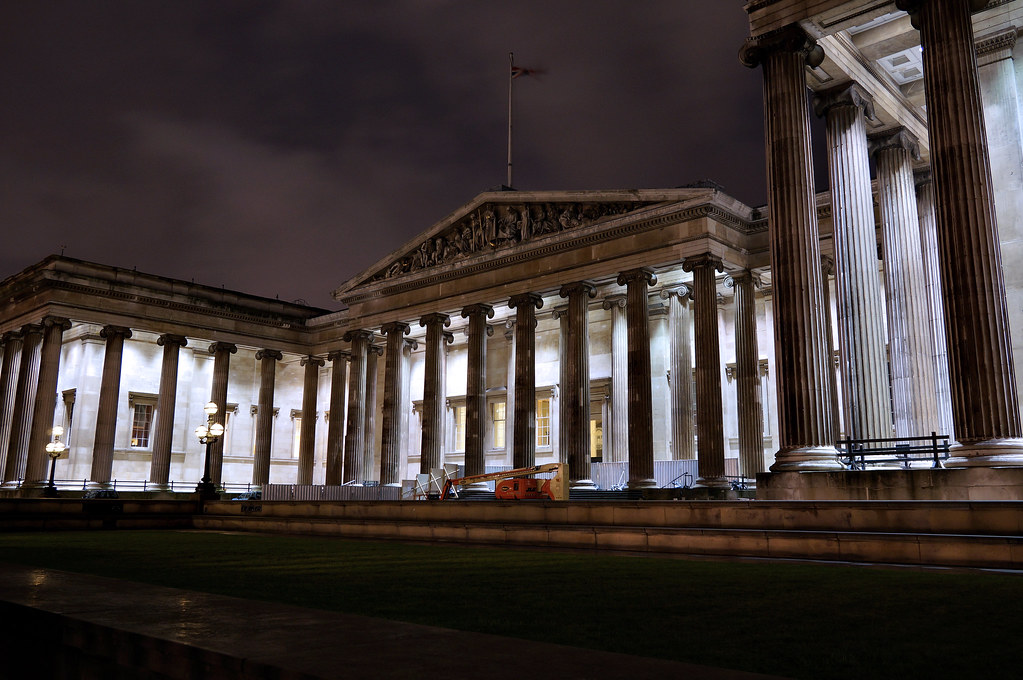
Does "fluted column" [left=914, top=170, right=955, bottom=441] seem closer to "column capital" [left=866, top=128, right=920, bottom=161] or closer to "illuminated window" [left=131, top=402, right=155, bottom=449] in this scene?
"column capital" [left=866, top=128, right=920, bottom=161]

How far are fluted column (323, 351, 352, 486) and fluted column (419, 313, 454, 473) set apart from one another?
6665 millimetres

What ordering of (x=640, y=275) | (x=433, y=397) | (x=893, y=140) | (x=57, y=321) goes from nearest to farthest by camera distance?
(x=893, y=140) → (x=640, y=275) → (x=433, y=397) → (x=57, y=321)

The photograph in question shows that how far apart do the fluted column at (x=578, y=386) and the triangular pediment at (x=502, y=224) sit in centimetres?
275

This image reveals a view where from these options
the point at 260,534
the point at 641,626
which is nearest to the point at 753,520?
the point at 641,626

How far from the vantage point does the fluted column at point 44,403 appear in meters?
41.0

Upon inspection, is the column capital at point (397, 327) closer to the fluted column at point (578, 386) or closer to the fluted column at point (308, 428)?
the fluted column at point (308, 428)

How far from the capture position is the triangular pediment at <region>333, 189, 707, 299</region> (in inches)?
1337

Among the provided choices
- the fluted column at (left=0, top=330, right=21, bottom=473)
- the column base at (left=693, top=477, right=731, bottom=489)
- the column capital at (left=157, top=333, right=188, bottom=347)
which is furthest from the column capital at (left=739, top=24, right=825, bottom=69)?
the fluted column at (left=0, top=330, right=21, bottom=473)

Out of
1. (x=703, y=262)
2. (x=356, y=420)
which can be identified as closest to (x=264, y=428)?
(x=356, y=420)

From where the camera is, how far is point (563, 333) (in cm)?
3809

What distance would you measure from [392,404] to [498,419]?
25.4 ft

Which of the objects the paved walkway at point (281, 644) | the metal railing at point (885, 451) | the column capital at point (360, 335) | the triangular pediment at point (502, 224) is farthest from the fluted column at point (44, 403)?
the paved walkway at point (281, 644)

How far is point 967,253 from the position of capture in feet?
52.1

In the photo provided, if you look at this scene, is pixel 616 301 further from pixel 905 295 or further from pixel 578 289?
pixel 905 295
